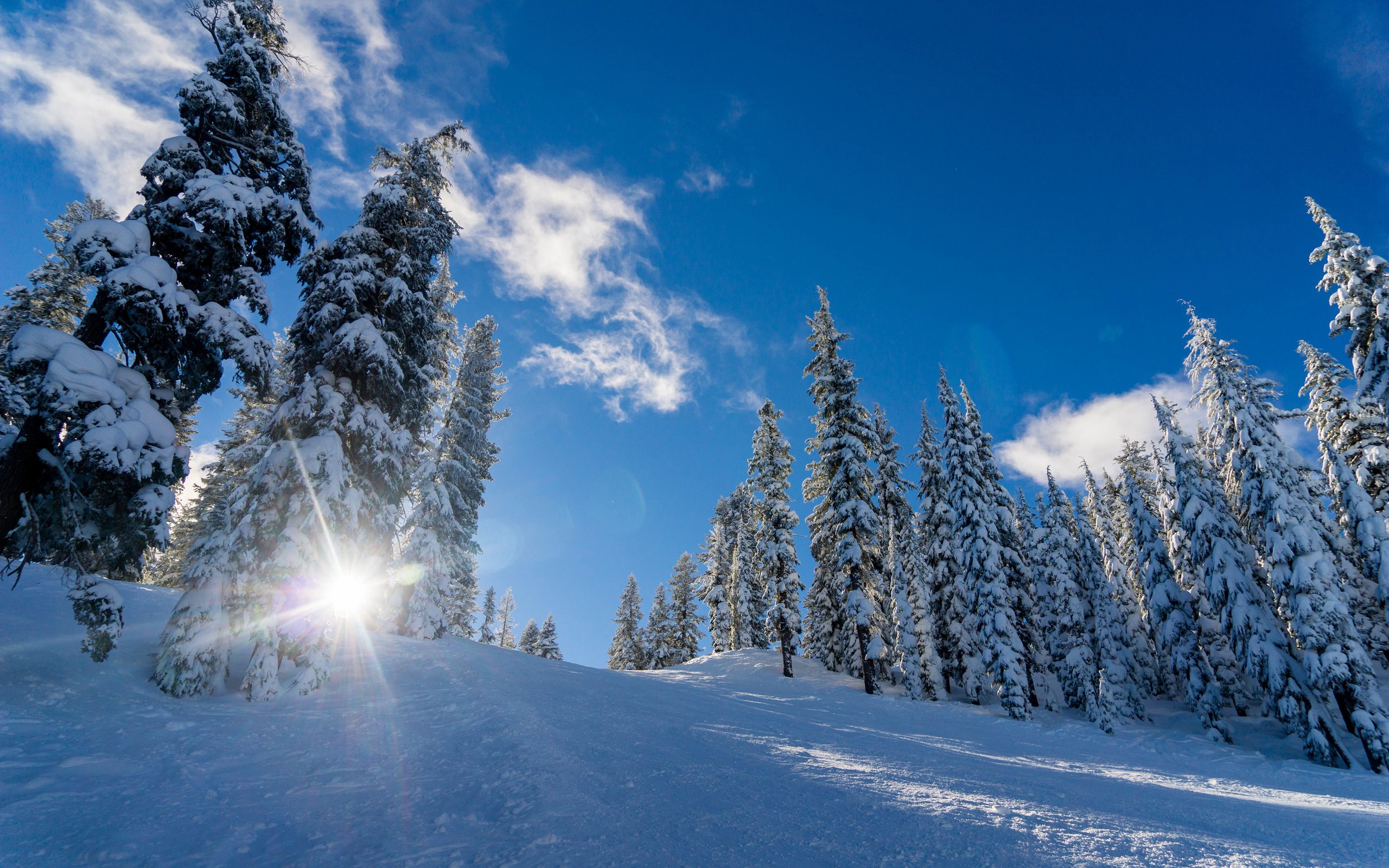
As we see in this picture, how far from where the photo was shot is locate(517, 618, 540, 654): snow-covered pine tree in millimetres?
56688

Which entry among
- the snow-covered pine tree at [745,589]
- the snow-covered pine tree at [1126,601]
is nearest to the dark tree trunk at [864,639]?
the snow-covered pine tree at [745,589]

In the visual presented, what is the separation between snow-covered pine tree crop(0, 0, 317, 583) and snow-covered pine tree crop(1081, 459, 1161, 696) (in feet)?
141

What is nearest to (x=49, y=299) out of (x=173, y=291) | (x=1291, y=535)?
(x=173, y=291)

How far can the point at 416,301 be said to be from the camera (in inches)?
561

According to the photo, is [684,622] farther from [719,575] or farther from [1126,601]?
[1126,601]

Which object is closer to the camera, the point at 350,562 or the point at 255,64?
the point at 255,64

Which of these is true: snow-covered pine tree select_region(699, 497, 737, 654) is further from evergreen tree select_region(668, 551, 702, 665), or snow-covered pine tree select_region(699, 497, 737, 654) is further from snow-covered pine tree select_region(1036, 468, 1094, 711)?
snow-covered pine tree select_region(1036, 468, 1094, 711)

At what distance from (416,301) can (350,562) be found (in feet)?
22.4

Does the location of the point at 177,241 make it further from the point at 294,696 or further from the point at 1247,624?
the point at 1247,624

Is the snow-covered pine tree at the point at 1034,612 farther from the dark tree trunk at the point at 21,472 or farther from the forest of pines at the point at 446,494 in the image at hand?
the dark tree trunk at the point at 21,472

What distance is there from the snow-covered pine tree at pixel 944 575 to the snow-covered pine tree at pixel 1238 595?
33.0 ft

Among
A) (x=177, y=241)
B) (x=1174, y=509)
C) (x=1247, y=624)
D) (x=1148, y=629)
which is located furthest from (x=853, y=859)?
(x=1148, y=629)

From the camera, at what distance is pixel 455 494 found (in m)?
26.9

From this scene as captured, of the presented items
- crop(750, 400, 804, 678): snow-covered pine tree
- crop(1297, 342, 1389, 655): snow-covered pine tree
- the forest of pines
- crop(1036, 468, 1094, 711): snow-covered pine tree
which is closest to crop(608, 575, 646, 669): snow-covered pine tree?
the forest of pines
